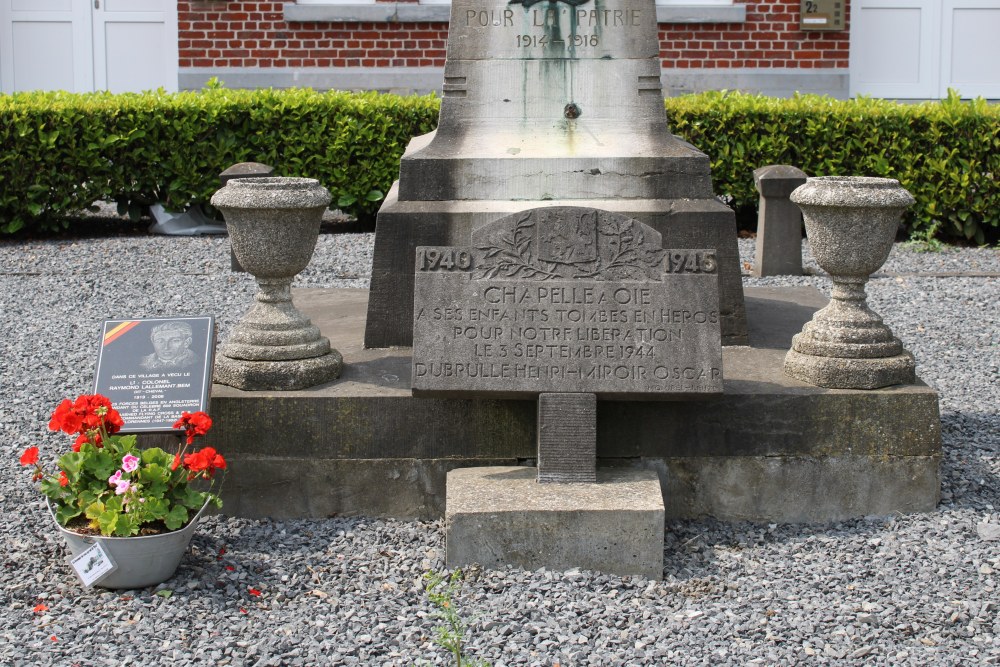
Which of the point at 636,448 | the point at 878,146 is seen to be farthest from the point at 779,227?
the point at 636,448

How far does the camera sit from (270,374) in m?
4.52

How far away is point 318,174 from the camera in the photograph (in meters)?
10.4

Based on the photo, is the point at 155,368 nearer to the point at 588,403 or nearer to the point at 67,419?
the point at 67,419

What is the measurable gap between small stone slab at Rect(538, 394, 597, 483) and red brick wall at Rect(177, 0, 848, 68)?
871cm

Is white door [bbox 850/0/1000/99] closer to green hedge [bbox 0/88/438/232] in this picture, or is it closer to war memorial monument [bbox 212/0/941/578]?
green hedge [bbox 0/88/438/232]

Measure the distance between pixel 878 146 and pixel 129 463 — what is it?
7620 millimetres

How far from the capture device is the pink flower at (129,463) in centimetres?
387

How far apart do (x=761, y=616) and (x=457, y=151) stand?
8.04ft

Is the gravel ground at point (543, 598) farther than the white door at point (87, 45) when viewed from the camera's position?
No

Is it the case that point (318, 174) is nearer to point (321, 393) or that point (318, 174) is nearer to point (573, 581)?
point (321, 393)

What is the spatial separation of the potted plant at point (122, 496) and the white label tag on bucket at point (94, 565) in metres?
0.01

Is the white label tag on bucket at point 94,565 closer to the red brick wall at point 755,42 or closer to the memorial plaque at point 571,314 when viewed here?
the memorial plaque at point 571,314

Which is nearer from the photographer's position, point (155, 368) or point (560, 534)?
point (560, 534)

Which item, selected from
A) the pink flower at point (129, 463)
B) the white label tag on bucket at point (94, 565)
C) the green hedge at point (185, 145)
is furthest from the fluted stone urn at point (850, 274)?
the green hedge at point (185, 145)
